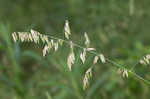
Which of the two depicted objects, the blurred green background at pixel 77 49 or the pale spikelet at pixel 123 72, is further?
the blurred green background at pixel 77 49

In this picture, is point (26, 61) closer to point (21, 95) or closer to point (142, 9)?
point (142, 9)

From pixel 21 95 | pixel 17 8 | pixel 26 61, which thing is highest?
pixel 17 8

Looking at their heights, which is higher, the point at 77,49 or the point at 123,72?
the point at 123,72

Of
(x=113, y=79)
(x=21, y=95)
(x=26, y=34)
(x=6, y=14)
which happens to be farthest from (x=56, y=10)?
(x=26, y=34)

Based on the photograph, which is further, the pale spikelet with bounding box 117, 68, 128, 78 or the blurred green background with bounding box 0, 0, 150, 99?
the blurred green background with bounding box 0, 0, 150, 99

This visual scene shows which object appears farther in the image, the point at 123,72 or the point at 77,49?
the point at 77,49

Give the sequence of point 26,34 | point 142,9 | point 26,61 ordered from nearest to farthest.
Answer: point 26,34, point 142,9, point 26,61

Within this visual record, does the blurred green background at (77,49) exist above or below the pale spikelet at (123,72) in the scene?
below

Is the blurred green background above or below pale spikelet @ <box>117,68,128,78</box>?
below
